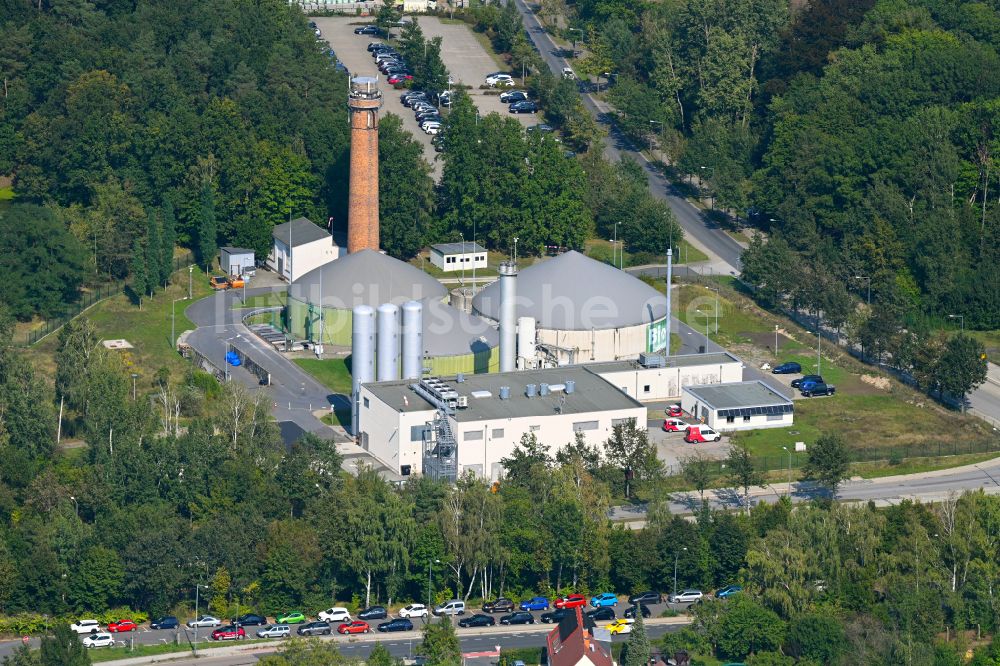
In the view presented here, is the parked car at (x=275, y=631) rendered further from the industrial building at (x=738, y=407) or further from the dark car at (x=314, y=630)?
the industrial building at (x=738, y=407)

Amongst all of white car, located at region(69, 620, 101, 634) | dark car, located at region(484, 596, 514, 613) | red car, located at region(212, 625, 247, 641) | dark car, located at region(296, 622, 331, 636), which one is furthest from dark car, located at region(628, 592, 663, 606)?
white car, located at region(69, 620, 101, 634)

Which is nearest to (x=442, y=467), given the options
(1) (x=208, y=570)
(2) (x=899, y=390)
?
(1) (x=208, y=570)

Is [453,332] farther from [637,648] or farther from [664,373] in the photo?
[637,648]

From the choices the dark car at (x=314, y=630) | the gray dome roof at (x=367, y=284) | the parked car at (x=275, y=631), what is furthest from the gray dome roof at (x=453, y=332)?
the parked car at (x=275, y=631)

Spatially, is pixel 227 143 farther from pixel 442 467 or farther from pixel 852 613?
pixel 852 613

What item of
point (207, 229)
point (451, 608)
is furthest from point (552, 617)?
point (207, 229)

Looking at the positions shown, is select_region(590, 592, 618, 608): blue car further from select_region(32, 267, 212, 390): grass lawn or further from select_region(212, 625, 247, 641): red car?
select_region(32, 267, 212, 390): grass lawn
